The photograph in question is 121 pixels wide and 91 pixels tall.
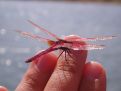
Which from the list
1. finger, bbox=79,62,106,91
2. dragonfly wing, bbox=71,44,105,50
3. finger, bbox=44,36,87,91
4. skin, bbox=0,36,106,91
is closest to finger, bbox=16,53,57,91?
skin, bbox=0,36,106,91

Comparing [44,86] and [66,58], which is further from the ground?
[66,58]

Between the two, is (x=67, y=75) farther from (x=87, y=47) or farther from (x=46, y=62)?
(x=87, y=47)

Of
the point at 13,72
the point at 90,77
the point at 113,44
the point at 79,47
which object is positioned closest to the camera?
the point at 79,47

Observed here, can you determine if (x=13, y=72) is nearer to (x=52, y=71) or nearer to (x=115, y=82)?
(x=115, y=82)

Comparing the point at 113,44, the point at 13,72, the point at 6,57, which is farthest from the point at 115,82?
the point at 113,44

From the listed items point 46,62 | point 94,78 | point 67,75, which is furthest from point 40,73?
point 94,78

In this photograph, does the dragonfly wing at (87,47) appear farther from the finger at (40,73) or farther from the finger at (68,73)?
the finger at (40,73)

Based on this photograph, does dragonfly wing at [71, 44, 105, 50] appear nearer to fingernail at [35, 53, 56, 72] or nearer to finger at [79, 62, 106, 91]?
finger at [79, 62, 106, 91]

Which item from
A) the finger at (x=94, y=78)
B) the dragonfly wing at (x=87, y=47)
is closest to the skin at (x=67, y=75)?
the finger at (x=94, y=78)
